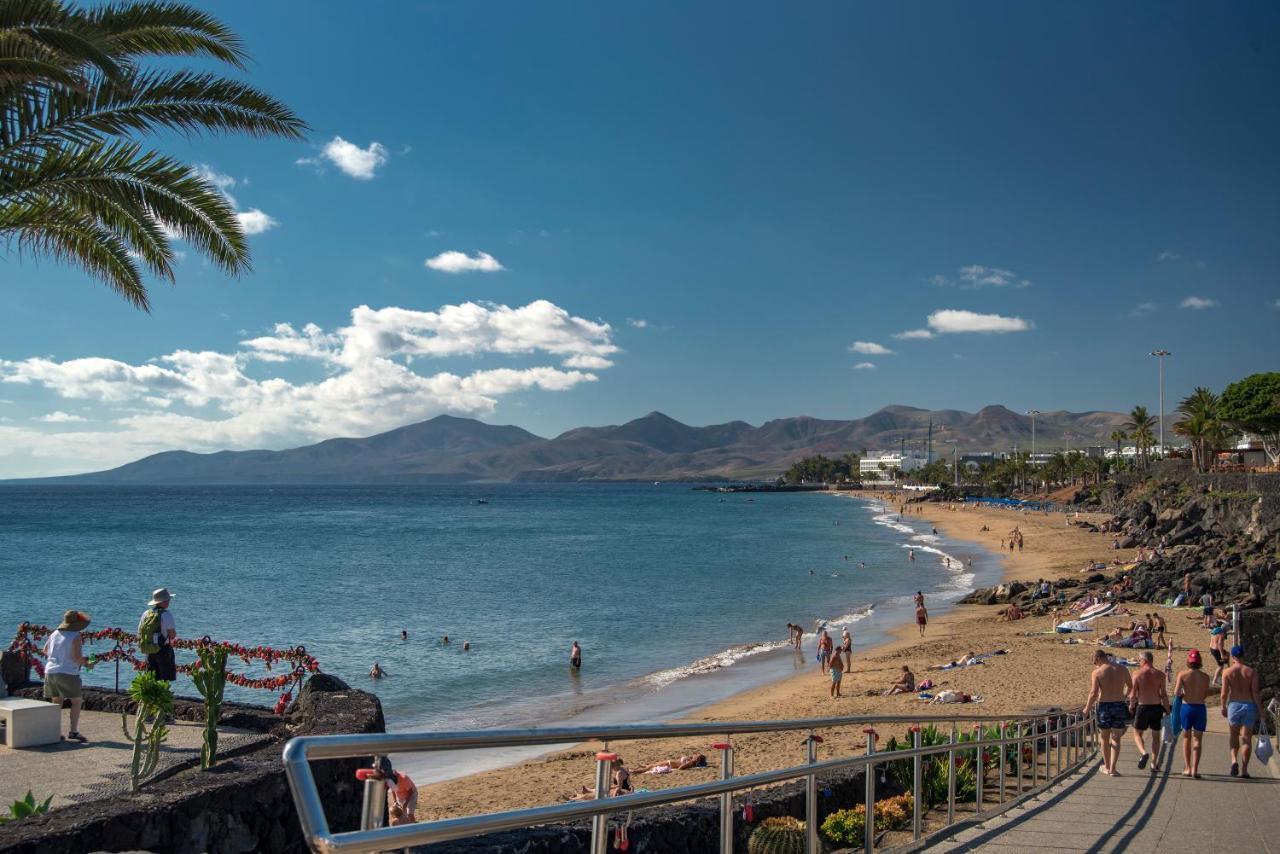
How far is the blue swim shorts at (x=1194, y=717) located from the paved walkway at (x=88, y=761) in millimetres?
9266

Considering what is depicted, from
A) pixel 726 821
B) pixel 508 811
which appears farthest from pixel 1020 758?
pixel 508 811

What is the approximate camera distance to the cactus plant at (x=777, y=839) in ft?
19.4

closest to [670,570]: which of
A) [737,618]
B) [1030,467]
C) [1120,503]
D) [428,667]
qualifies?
[737,618]

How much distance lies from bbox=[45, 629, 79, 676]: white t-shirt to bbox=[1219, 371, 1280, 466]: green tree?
82.4 metres

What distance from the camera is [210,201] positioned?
27.9 feet

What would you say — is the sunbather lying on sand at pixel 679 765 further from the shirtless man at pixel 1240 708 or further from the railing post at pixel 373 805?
the railing post at pixel 373 805

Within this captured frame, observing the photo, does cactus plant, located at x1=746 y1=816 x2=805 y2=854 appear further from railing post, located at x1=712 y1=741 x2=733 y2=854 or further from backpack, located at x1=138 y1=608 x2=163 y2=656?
backpack, located at x1=138 y1=608 x2=163 y2=656

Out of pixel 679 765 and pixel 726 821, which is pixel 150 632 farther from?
pixel 726 821

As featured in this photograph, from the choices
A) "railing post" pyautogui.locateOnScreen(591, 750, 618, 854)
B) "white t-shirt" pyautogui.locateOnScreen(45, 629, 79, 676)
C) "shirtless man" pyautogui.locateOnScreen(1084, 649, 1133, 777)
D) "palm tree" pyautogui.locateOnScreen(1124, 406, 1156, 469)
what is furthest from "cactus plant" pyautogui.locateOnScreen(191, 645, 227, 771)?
"palm tree" pyautogui.locateOnScreen(1124, 406, 1156, 469)

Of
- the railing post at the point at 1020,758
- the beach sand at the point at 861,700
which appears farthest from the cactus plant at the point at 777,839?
the railing post at the point at 1020,758

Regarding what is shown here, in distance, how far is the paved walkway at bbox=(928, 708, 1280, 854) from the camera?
5.97 m

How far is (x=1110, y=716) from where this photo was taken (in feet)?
31.0

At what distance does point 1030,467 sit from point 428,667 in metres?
149

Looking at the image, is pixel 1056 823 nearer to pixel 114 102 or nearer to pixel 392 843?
pixel 392 843
